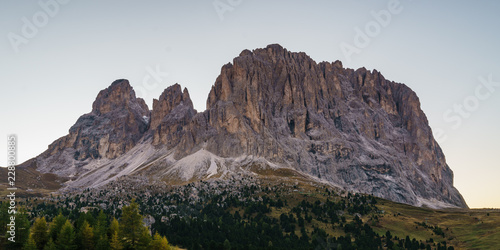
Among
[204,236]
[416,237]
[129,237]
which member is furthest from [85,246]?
[416,237]

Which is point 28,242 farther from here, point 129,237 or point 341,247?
point 341,247

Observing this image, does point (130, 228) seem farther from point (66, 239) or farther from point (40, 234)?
point (40, 234)

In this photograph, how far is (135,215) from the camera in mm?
101875

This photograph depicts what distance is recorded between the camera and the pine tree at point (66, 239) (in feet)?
297

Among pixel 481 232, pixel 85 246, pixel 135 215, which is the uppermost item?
pixel 135 215

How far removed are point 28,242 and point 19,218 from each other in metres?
15.1

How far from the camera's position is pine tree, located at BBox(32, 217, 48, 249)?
94.4 m

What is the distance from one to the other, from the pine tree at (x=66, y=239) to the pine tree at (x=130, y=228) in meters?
10.8

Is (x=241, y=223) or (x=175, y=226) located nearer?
(x=175, y=226)

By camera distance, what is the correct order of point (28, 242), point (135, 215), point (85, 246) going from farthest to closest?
point (135, 215) → point (85, 246) → point (28, 242)

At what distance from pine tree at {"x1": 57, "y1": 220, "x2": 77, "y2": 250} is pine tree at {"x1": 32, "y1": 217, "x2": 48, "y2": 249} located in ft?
15.6

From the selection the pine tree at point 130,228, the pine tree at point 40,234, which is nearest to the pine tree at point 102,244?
the pine tree at point 130,228

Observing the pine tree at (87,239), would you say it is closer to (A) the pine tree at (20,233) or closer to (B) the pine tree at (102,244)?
(B) the pine tree at (102,244)

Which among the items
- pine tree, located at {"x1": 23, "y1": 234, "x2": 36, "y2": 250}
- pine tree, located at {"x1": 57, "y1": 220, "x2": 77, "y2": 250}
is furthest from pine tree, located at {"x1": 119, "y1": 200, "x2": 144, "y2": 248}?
pine tree, located at {"x1": 23, "y1": 234, "x2": 36, "y2": 250}
